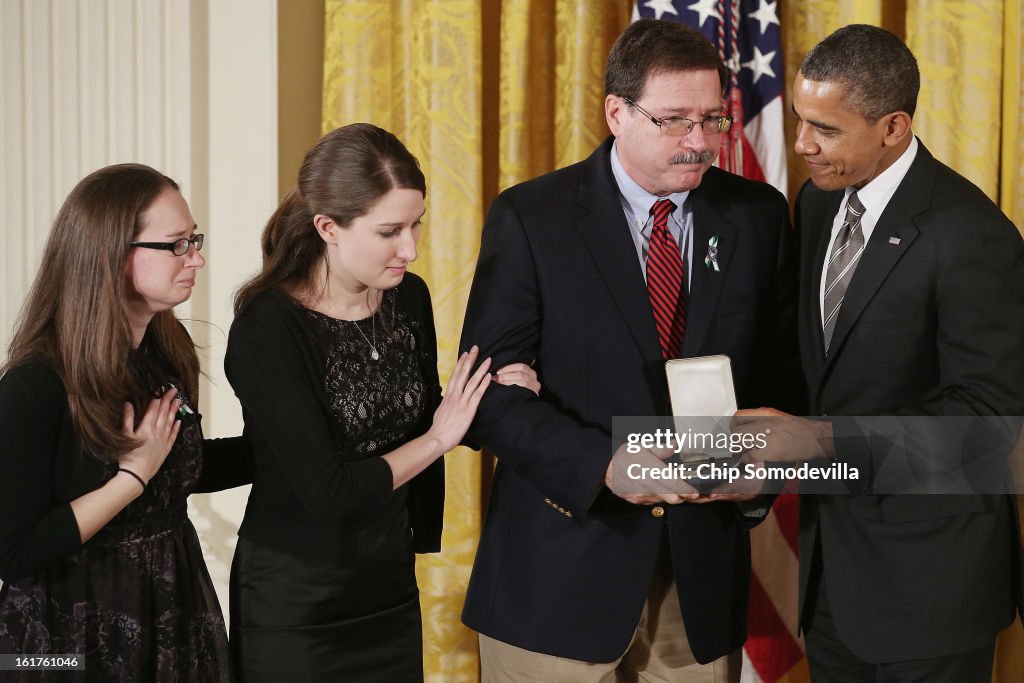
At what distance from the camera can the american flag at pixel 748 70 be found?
3227mm

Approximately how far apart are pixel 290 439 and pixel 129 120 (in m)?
1.67

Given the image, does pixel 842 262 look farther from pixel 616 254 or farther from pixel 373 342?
pixel 373 342

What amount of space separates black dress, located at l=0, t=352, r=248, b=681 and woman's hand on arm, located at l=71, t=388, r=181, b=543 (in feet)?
0.08

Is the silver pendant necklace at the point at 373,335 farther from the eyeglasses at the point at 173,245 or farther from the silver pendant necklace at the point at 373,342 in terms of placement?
the eyeglasses at the point at 173,245

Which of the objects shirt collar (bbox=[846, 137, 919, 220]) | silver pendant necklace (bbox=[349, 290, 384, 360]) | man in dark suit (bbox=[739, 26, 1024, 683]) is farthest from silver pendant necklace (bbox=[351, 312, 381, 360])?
shirt collar (bbox=[846, 137, 919, 220])

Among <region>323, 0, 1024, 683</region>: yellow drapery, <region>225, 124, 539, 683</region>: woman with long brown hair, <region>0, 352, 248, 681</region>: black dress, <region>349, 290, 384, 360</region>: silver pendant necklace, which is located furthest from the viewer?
<region>323, 0, 1024, 683</region>: yellow drapery

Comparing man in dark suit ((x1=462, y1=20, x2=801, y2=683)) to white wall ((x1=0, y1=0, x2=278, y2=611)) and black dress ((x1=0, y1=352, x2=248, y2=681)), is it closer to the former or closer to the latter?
black dress ((x1=0, y1=352, x2=248, y2=681))

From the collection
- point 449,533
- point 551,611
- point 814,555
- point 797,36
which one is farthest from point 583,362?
point 797,36

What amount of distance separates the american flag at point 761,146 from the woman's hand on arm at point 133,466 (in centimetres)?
187

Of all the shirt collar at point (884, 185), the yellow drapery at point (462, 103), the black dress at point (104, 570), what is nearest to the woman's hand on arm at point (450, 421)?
the black dress at point (104, 570)

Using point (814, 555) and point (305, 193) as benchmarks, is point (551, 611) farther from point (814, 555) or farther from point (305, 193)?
point (305, 193)

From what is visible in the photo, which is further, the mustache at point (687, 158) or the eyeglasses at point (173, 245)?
the mustache at point (687, 158)

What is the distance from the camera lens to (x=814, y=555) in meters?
2.33

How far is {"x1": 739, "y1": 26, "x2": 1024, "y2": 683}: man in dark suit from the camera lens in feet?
6.84
